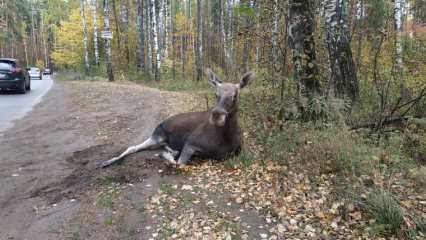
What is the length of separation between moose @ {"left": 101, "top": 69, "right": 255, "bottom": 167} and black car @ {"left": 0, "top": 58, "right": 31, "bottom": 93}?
49.9 feet

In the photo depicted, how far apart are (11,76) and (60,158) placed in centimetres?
1430

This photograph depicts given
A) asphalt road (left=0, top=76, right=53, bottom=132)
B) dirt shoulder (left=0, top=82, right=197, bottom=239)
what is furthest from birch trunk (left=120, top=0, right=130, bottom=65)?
dirt shoulder (left=0, top=82, right=197, bottom=239)

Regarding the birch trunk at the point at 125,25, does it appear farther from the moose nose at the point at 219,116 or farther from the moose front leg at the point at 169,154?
the moose nose at the point at 219,116

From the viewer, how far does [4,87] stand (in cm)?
1920

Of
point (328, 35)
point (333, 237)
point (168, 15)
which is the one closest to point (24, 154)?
point (333, 237)

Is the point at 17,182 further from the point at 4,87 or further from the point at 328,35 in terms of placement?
the point at 4,87

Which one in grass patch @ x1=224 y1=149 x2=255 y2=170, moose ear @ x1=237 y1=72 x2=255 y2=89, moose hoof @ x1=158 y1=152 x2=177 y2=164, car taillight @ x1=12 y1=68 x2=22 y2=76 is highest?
moose ear @ x1=237 y1=72 x2=255 y2=89

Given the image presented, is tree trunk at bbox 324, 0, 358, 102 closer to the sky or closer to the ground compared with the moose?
closer to the sky

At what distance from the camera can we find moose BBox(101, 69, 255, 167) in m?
5.79

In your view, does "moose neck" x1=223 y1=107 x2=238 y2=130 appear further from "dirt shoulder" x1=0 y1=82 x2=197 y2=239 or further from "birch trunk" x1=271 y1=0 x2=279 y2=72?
"birch trunk" x1=271 y1=0 x2=279 y2=72

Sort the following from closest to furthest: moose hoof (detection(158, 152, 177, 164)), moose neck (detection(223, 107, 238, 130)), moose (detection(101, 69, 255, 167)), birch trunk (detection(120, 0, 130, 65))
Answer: moose (detection(101, 69, 255, 167)) < moose neck (detection(223, 107, 238, 130)) < moose hoof (detection(158, 152, 177, 164)) < birch trunk (detection(120, 0, 130, 65))

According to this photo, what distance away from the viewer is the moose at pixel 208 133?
19.0ft

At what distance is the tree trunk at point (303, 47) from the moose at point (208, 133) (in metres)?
1.56

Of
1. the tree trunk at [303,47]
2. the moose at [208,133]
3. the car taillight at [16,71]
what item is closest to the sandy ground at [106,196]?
the moose at [208,133]
